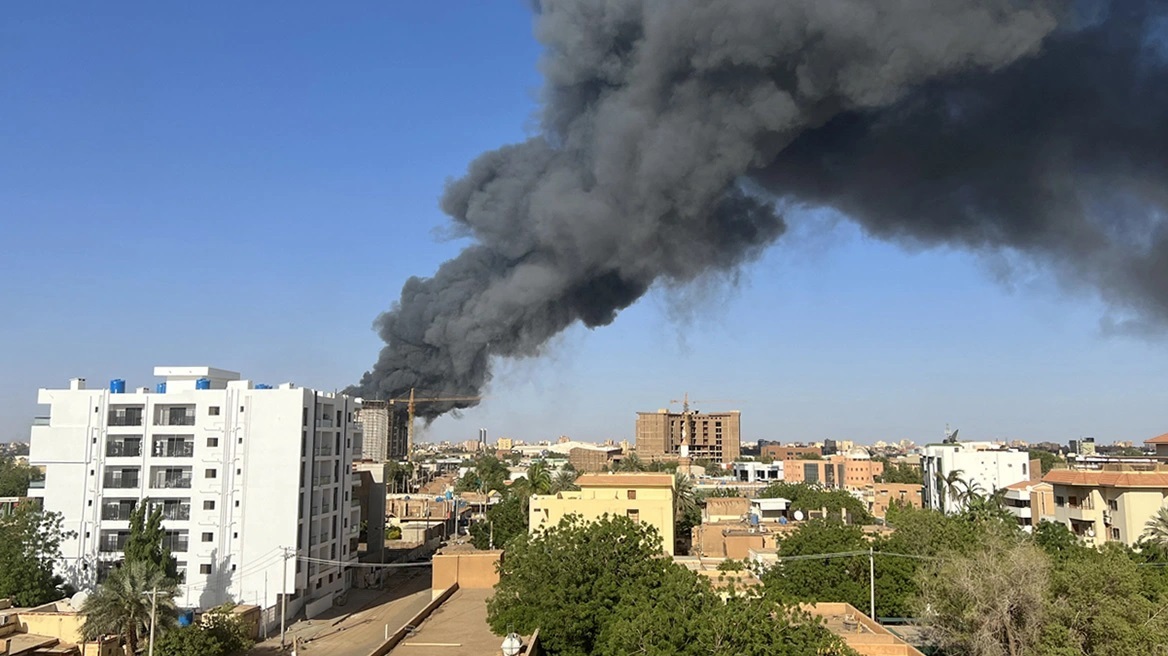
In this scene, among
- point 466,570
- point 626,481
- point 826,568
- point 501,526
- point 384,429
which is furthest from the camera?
point 384,429

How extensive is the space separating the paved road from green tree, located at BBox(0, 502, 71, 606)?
788 centimetres

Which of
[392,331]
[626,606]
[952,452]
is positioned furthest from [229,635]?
[952,452]

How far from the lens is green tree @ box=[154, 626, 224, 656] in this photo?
23.4m

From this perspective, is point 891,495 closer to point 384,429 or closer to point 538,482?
point 538,482

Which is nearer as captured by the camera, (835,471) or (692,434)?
(835,471)

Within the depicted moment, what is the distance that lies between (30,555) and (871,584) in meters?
28.0

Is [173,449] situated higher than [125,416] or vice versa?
[125,416]

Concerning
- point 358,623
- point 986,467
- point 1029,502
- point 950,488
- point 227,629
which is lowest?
point 358,623

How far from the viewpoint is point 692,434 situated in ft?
496

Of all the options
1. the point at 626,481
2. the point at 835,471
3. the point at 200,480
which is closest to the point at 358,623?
the point at 200,480

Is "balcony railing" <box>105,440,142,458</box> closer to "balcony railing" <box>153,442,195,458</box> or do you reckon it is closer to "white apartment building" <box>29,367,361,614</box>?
"white apartment building" <box>29,367,361,614</box>

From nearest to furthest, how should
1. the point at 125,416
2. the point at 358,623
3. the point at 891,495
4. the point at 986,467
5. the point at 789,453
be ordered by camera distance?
the point at 358,623 < the point at 125,416 < the point at 986,467 < the point at 891,495 < the point at 789,453

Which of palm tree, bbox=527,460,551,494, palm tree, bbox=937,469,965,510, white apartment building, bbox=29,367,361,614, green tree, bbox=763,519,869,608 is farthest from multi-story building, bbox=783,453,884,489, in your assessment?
white apartment building, bbox=29,367,361,614

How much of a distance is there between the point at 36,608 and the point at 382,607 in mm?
12150
